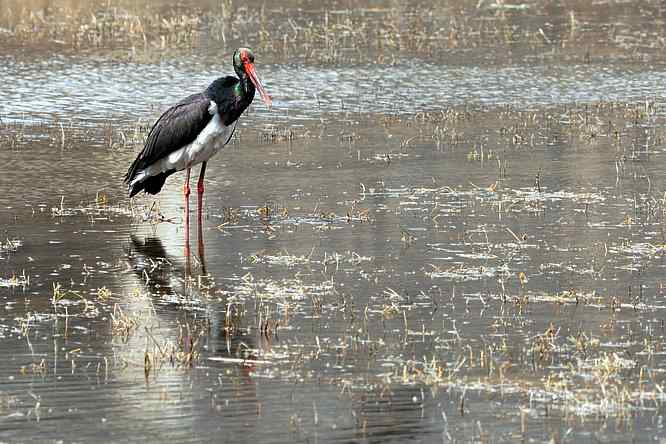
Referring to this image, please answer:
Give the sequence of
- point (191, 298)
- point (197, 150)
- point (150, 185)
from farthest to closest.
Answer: point (150, 185)
point (197, 150)
point (191, 298)

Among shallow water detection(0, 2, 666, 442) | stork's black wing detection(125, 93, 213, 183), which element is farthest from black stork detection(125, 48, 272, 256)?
shallow water detection(0, 2, 666, 442)

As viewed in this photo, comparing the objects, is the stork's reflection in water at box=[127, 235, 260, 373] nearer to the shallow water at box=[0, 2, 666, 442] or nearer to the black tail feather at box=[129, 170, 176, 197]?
the shallow water at box=[0, 2, 666, 442]

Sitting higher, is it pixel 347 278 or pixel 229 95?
pixel 229 95

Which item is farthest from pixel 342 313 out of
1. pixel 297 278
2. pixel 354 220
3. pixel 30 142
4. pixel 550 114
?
pixel 550 114

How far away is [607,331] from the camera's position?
8539mm

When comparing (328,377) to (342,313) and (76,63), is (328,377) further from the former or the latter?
(76,63)

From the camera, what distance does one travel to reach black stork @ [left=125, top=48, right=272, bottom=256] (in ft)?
40.1

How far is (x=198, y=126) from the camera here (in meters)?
12.3

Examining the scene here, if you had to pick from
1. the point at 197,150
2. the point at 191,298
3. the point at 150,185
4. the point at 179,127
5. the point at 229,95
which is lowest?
the point at 191,298

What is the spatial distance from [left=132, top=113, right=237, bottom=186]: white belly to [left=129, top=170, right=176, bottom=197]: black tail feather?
48 millimetres

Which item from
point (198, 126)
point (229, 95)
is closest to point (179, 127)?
point (198, 126)

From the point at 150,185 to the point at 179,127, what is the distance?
69cm

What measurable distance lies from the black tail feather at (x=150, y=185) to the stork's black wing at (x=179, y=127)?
209mm

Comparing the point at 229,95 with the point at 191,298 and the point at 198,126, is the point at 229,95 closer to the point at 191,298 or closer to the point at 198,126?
the point at 198,126
